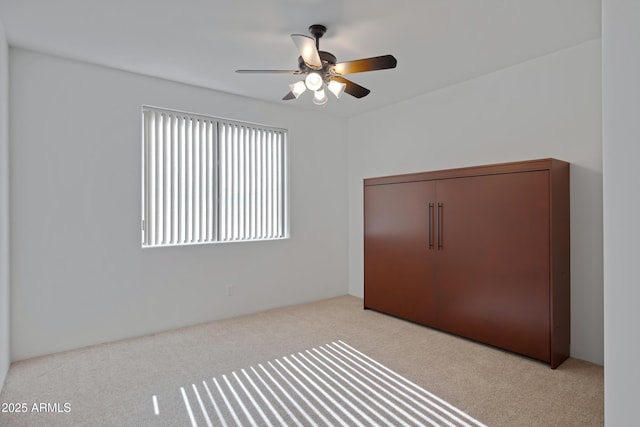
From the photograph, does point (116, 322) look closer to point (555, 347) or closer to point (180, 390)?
point (180, 390)

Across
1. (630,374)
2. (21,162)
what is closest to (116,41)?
(21,162)

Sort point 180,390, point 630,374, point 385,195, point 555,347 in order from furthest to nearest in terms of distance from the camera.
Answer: point 385,195, point 555,347, point 180,390, point 630,374

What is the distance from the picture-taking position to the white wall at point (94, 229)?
288 centimetres

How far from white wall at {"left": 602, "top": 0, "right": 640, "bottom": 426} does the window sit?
140 inches

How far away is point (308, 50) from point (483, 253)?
7.43ft

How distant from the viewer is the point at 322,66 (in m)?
2.53

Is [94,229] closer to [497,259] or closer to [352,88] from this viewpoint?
[352,88]

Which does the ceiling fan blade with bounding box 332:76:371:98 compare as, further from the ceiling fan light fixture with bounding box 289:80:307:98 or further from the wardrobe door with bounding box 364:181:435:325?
the wardrobe door with bounding box 364:181:435:325

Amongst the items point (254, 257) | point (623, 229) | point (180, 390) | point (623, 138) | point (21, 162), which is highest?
point (21, 162)

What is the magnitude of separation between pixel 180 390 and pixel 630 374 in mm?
2428

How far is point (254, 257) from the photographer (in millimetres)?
4215

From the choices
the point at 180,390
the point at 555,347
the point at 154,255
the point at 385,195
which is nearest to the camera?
the point at 180,390

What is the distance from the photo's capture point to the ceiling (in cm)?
230

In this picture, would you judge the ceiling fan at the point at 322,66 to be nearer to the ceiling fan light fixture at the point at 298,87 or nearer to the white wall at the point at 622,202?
the ceiling fan light fixture at the point at 298,87
